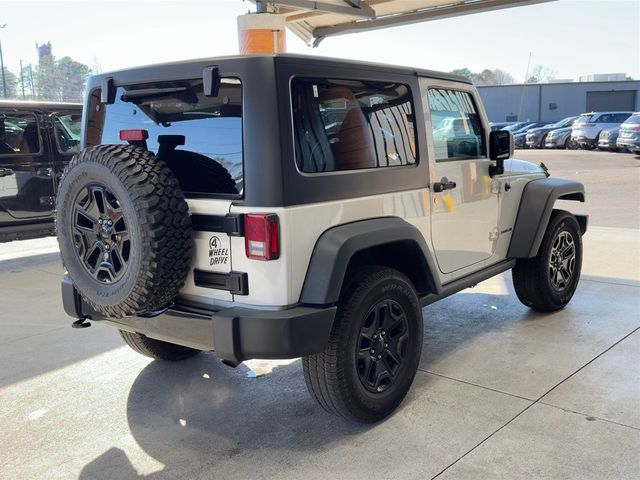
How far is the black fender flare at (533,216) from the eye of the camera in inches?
181

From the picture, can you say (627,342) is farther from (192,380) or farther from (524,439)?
(192,380)

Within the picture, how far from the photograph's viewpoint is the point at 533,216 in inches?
182

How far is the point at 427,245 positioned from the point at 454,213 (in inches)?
18.2

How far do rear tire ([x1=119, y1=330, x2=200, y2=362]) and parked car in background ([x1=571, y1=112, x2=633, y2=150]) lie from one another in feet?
75.5

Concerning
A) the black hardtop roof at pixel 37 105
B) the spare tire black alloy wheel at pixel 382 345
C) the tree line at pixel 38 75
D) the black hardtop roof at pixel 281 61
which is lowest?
the spare tire black alloy wheel at pixel 382 345

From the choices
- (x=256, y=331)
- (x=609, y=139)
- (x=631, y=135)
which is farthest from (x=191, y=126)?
(x=609, y=139)

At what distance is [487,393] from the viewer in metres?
3.55

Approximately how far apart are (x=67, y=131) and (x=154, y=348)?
449 centimetres

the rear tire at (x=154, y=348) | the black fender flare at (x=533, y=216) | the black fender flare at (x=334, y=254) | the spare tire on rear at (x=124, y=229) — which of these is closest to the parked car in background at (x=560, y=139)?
the black fender flare at (x=533, y=216)

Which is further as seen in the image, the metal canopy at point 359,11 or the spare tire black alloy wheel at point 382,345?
the metal canopy at point 359,11

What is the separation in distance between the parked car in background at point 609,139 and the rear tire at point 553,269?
63.5 ft

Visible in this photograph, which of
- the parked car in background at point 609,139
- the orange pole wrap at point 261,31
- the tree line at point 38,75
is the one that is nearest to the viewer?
the orange pole wrap at point 261,31

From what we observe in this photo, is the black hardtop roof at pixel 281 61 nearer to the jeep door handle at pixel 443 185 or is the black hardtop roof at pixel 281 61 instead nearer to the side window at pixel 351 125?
the side window at pixel 351 125

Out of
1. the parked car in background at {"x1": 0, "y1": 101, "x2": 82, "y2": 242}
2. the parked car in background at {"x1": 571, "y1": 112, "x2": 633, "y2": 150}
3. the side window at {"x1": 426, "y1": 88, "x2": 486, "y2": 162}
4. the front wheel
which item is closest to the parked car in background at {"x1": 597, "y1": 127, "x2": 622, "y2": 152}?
the parked car in background at {"x1": 571, "y1": 112, "x2": 633, "y2": 150}
